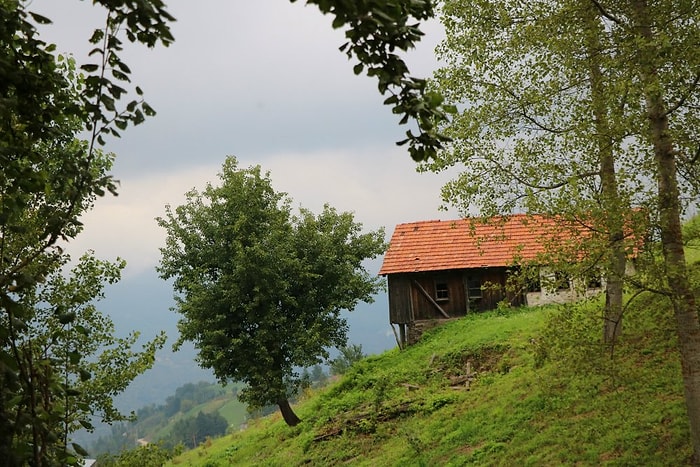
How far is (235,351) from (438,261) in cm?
1294

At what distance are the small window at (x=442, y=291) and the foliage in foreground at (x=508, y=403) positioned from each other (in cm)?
275

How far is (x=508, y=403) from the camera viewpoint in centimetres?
1964

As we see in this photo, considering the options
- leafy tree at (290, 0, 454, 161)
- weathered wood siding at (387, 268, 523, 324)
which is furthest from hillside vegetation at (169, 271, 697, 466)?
leafy tree at (290, 0, 454, 161)

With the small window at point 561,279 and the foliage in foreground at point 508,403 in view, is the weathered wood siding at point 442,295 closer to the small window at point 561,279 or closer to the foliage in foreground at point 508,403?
the foliage in foreground at point 508,403

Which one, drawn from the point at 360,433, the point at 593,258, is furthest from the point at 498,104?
the point at 360,433

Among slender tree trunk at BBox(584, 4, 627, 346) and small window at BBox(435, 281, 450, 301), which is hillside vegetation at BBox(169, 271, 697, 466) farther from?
small window at BBox(435, 281, 450, 301)

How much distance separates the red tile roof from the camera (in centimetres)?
3622

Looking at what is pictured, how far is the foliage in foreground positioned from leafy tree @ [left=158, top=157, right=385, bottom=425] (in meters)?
2.66

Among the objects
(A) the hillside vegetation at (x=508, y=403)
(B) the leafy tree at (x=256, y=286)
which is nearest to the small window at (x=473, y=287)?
(A) the hillside vegetation at (x=508, y=403)

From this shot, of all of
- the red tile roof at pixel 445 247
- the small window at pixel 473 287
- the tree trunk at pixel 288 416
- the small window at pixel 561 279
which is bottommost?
the tree trunk at pixel 288 416

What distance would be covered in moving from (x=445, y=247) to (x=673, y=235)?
2635 cm

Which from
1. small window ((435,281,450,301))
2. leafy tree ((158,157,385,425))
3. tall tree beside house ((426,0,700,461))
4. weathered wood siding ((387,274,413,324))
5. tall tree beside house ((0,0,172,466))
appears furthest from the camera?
weathered wood siding ((387,274,413,324))

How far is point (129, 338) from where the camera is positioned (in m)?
18.4

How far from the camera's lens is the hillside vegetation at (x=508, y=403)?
43.1 feet
